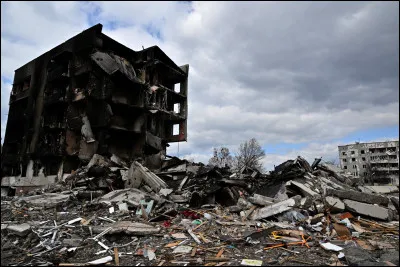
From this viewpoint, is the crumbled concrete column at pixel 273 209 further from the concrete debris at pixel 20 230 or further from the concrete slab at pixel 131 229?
the concrete debris at pixel 20 230

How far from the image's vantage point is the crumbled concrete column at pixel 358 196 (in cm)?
→ 934

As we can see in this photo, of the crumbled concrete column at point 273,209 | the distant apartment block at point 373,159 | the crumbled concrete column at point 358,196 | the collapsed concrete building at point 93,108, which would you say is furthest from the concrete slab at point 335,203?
the distant apartment block at point 373,159

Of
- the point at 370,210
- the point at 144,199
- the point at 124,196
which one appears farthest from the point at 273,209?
the point at 124,196

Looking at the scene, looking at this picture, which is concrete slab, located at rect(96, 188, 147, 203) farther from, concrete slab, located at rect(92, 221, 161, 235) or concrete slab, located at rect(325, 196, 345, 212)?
concrete slab, located at rect(325, 196, 345, 212)

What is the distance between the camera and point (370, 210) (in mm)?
8617

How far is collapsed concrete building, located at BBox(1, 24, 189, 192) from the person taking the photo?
20.2 metres

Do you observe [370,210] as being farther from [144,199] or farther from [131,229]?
[144,199]

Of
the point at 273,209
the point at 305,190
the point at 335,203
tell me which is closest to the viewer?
the point at 273,209

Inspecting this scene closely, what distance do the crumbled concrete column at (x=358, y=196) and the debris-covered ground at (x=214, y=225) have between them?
32 millimetres

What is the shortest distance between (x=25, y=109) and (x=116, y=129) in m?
12.0

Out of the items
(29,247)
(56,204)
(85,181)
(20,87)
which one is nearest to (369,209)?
(29,247)

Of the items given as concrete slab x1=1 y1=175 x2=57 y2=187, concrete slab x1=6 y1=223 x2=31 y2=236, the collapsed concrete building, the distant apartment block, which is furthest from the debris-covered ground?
the distant apartment block

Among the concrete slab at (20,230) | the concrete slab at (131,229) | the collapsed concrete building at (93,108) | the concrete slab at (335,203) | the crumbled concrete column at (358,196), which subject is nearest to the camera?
the concrete slab at (20,230)

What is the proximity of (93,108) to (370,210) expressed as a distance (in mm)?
17478
